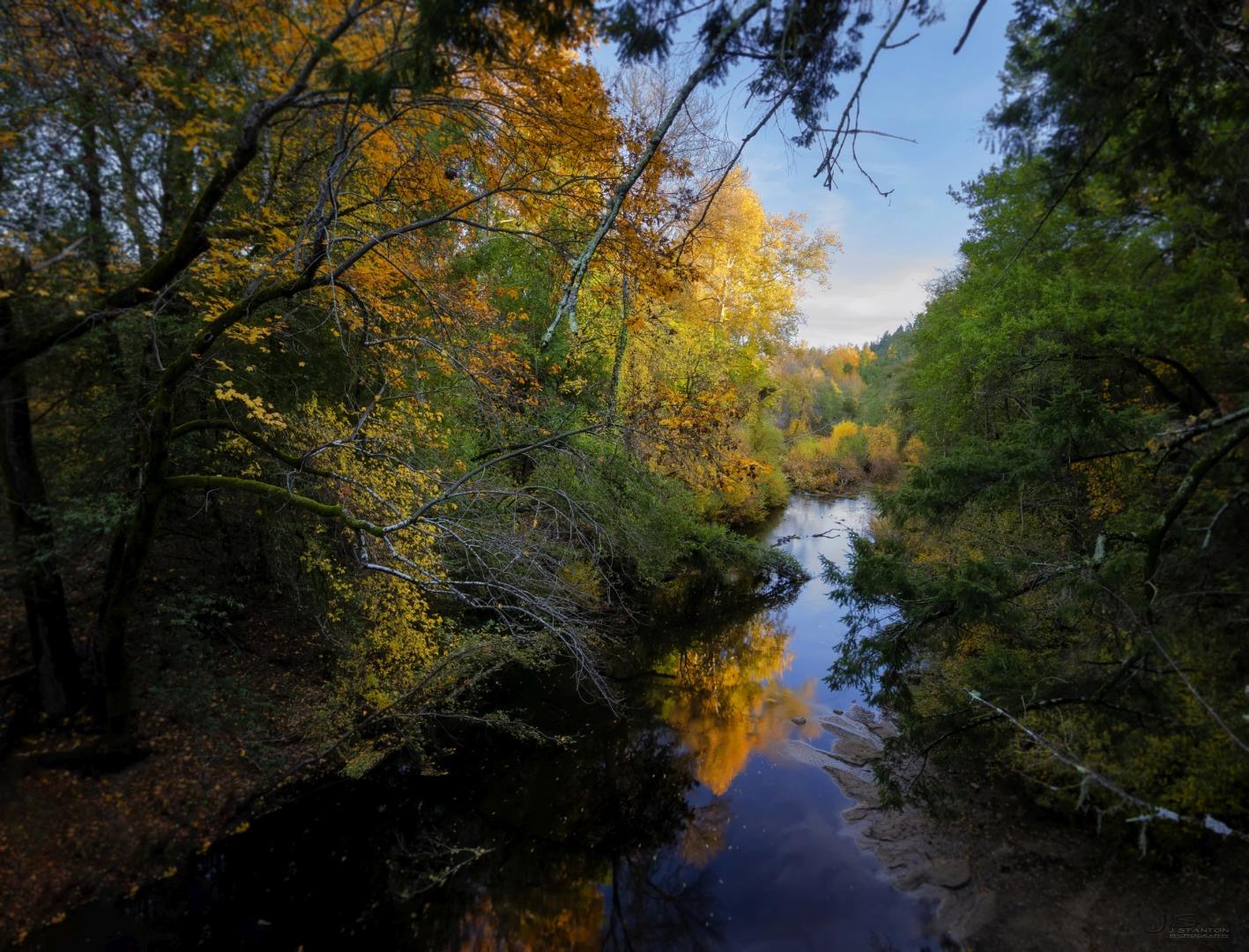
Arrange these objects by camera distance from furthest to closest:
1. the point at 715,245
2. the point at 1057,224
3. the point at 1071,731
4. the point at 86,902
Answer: the point at 715,245 → the point at 1057,224 → the point at 1071,731 → the point at 86,902

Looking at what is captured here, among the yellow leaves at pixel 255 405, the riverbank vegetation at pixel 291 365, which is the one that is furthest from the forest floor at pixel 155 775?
the yellow leaves at pixel 255 405

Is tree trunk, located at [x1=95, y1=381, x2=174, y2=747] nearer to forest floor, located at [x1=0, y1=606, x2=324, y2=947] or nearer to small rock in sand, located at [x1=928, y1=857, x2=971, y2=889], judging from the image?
forest floor, located at [x1=0, y1=606, x2=324, y2=947]

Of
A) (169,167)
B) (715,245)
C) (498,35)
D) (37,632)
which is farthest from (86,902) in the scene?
(715,245)

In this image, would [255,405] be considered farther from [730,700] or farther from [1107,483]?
[1107,483]

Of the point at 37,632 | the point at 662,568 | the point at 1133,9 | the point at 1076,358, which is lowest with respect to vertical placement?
the point at 662,568

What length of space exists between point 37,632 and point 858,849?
35.8 ft

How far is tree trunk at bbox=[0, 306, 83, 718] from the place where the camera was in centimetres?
589

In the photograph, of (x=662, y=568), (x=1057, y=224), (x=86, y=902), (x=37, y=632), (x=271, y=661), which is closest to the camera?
(x=86, y=902)

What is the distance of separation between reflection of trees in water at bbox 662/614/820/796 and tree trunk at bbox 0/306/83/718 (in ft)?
29.1

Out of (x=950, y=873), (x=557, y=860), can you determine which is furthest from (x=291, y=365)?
(x=950, y=873)

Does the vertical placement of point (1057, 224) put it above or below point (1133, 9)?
above

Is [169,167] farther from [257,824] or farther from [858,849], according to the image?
[858,849]

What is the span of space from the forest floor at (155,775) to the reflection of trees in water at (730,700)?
6.45 metres

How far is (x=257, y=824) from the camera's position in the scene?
→ 23.6 feet
